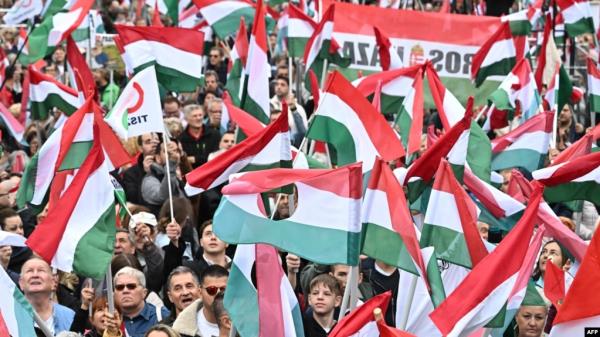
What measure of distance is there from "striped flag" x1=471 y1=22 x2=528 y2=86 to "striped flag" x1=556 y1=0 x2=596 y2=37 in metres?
1.06

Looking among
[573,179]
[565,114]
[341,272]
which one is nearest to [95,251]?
[341,272]

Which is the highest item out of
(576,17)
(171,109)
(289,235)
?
(289,235)

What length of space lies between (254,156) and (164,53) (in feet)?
14.1

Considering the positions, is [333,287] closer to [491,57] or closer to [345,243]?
[345,243]

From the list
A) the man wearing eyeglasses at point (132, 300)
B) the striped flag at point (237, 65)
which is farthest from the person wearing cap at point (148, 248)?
the striped flag at point (237, 65)

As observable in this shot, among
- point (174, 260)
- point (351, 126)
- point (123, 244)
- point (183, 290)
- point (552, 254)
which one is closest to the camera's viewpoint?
point (183, 290)

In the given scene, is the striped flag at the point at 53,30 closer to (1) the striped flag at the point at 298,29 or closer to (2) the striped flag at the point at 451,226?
(1) the striped flag at the point at 298,29

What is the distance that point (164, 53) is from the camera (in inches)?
643

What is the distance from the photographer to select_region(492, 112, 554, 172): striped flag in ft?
49.3

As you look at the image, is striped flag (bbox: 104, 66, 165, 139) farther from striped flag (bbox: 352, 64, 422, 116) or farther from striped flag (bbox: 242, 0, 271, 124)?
striped flag (bbox: 352, 64, 422, 116)

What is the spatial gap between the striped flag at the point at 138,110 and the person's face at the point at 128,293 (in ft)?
9.08

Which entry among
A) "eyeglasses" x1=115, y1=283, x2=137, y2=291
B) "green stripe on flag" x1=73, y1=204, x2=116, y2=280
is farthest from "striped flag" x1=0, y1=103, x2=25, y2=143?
"green stripe on flag" x1=73, y1=204, x2=116, y2=280

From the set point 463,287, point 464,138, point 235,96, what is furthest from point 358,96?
point 235,96

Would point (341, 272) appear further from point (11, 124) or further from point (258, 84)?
point (11, 124)
